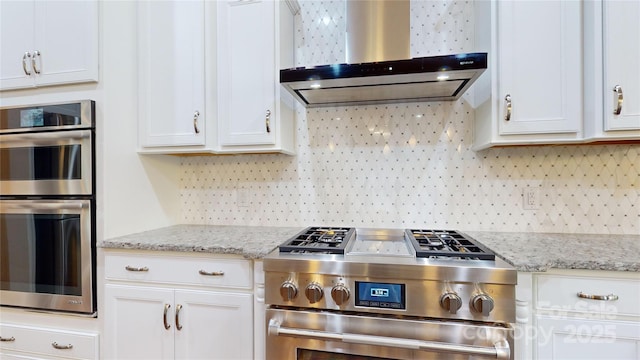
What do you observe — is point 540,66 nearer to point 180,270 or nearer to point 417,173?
point 417,173

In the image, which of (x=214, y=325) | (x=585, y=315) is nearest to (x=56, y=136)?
(x=214, y=325)

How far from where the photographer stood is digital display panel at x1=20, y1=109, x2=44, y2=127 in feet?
5.35

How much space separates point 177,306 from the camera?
4.98 ft

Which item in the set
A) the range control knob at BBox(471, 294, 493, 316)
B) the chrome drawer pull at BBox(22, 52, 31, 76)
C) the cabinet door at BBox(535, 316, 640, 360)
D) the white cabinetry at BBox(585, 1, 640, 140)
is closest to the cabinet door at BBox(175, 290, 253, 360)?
the range control knob at BBox(471, 294, 493, 316)

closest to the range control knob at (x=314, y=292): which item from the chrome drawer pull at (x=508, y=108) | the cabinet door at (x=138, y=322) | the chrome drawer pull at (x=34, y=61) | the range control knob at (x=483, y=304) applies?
the range control knob at (x=483, y=304)

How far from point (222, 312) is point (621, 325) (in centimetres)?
160

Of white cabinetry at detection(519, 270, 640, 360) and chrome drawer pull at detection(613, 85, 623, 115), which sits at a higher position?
chrome drawer pull at detection(613, 85, 623, 115)

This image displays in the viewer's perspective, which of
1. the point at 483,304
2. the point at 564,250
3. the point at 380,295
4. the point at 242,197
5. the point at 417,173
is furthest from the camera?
the point at 242,197

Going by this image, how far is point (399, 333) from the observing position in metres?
1.19

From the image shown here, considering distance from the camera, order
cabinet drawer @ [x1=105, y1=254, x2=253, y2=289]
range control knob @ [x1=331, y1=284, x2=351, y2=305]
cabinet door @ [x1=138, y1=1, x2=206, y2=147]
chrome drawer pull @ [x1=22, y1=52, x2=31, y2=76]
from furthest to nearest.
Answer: cabinet door @ [x1=138, y1=1, x2=206, y2=147] → chrome drawer pull @ [x1=22, y1=52, x2=31, y2=76] → cabinet drawer @ [x1=105, y1=254, x2=253, y2=289] → range control knob @ [x1=331, y1=284, x2=351, y2=305]

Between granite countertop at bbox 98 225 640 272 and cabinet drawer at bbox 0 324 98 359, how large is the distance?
1.68 feet

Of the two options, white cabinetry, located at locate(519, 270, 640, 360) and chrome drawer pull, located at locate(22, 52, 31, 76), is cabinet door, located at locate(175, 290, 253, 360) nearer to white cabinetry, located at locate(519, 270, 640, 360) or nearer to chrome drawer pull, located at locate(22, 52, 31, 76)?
white cabinetry, located at locate(519, 270, 640, 360)

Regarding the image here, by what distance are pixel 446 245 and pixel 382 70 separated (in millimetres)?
850

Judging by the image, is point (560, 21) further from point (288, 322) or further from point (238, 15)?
point (288, 322)
